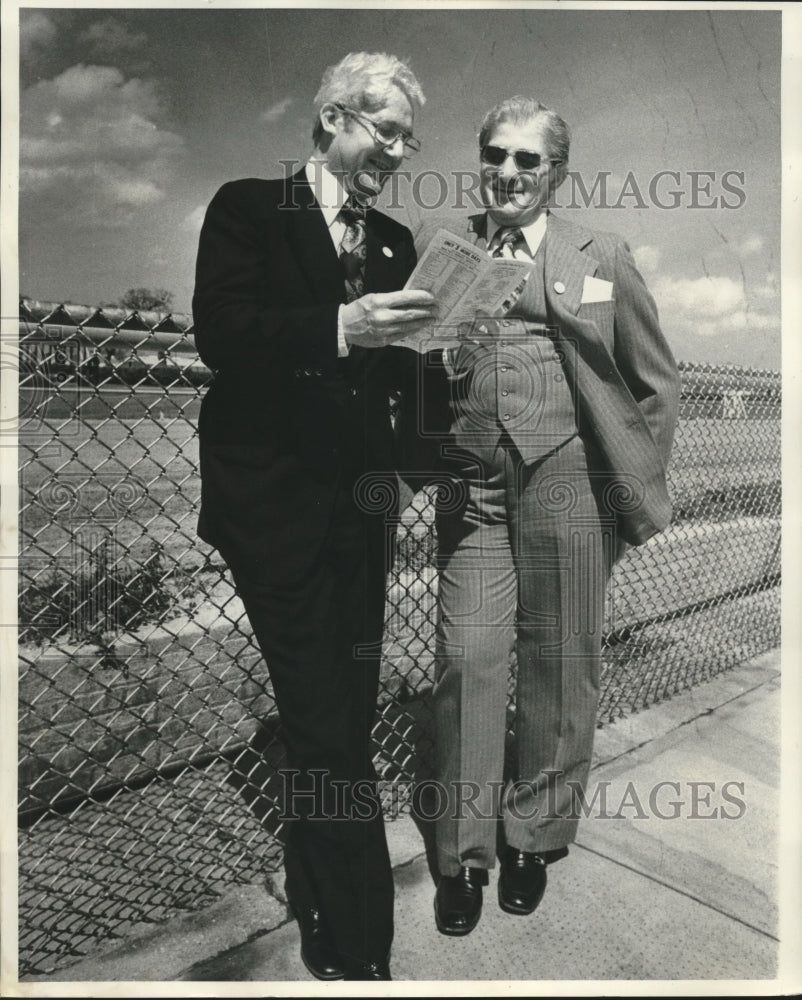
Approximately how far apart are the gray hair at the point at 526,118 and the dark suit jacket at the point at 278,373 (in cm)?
41

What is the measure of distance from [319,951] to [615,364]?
190 cm

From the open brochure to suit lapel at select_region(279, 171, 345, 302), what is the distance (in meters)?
0.23

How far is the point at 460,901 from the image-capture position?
2.33 m

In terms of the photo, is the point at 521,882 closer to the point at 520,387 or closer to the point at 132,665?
the point at 132,665

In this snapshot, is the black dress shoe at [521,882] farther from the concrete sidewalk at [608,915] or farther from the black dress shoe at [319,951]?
the black dress shoe at [319,951]

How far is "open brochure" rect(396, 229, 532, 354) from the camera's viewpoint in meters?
1.92

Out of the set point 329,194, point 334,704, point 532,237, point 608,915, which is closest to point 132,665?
point 334,704

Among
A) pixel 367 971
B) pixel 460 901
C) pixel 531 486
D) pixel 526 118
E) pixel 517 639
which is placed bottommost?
pixel 367 971

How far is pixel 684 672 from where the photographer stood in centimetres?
368

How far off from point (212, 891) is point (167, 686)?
658 millimetres

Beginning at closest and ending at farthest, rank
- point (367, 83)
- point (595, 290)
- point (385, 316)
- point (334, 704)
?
point (385, 316) < point (367, 83) < point (334, 704) < point (595, 290)

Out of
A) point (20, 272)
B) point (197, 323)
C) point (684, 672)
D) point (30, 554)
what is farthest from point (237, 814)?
point (684, 672)

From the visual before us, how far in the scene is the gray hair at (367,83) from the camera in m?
2.06

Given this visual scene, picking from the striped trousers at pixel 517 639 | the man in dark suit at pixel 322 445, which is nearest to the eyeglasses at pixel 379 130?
the man in dark suit at pixel 322 445
